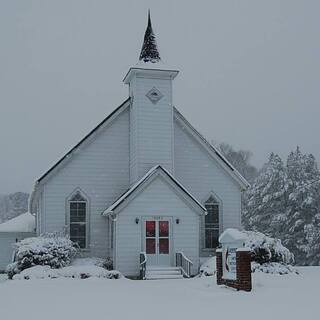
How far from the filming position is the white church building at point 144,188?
24.5 metres

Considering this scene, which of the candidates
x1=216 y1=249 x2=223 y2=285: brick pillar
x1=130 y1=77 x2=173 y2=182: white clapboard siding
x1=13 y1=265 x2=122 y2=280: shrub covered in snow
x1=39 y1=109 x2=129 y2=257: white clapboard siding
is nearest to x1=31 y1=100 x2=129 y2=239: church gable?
x1=39 y1=109 x2=129 y2=257: white clapboard siding

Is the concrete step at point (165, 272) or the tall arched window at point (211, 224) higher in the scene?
the tall arched window at point (211, 224)

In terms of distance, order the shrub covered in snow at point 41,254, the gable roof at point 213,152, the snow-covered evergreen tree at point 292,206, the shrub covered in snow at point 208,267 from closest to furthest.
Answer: the shrub covered in snow at point 41,254
the shrub covered in snow at point 208,267
the gable roof at point 213,152
the snow-covered evergreen tree at point 292,206

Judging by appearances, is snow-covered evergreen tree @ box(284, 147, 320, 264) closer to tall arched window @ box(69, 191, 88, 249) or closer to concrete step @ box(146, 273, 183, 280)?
concrete step @ box(146, 273, 183, 280)

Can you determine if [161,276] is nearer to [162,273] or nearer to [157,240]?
[162,273]

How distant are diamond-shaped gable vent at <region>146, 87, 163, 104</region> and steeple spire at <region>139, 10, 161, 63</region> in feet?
5.25

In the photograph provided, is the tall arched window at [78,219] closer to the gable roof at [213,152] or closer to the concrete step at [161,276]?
the concrete step at [161,276]

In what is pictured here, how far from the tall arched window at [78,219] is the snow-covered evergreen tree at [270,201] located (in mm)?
21430

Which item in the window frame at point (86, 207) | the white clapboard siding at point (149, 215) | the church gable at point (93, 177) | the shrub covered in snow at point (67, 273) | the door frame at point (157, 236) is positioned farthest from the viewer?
the window frame at point (86, 207)

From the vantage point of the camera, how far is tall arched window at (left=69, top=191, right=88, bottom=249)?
2623cm

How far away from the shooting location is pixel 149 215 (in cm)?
2456

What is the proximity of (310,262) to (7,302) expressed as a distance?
1273 inches

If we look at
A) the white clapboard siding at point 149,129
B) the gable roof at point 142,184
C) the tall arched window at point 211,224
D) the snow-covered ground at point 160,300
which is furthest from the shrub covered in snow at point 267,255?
the white clapboard siding at point 149,129

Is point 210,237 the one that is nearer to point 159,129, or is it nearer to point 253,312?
point 159,129
